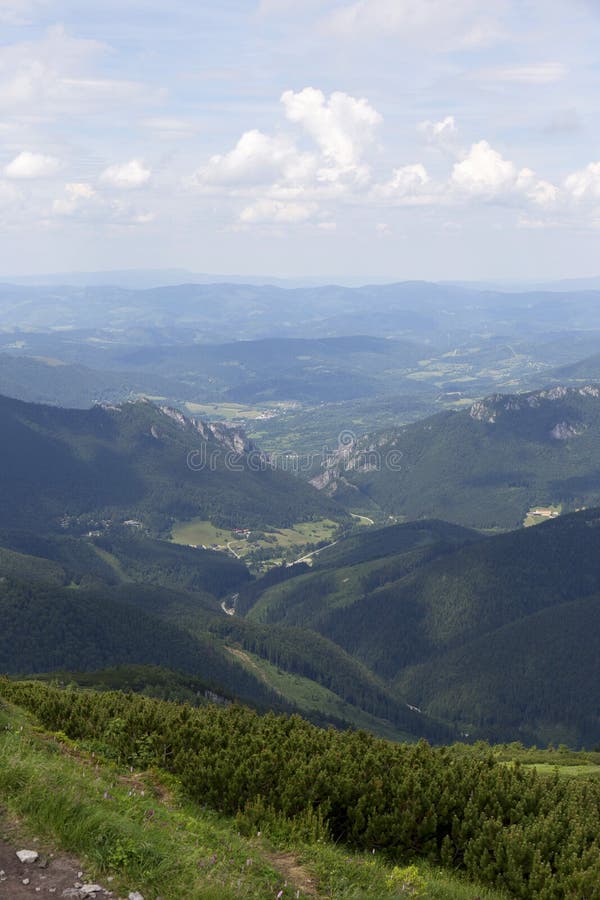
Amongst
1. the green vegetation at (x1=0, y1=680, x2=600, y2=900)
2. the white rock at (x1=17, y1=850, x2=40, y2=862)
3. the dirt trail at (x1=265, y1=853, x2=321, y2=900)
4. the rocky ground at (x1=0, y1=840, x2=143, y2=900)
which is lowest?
the green vegetation at (x1=0, y1=680, x2=600, y2=900)

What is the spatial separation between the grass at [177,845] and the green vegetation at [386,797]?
29.3 inches

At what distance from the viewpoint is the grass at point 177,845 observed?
20.7 meters

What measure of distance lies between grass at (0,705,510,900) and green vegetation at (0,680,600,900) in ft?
2.44

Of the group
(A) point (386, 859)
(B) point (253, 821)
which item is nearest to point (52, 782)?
(B) point (253, 821)

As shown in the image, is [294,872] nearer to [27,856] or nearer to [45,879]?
[45,879]

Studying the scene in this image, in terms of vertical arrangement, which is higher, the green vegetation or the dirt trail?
the dirt trail

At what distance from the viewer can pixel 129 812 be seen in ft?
81.2

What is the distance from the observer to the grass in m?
20.7

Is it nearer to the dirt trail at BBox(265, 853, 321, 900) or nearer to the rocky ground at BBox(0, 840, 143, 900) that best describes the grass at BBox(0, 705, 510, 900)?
the dirt trail at BBox(265, 853, 321, 900)

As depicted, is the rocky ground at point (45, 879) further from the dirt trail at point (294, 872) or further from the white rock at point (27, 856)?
the dirt trail at point (294, 872)

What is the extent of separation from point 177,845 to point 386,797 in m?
11.4

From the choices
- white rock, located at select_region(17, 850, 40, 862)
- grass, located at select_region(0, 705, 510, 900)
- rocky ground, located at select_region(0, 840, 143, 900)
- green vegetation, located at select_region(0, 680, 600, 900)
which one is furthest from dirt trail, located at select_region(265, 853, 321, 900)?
white rock, located at select_region(17, 850, 40, 862)

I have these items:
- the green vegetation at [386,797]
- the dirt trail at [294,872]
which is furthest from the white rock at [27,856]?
the green vegetation at [386,797]

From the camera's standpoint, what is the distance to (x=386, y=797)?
30.7 meters
